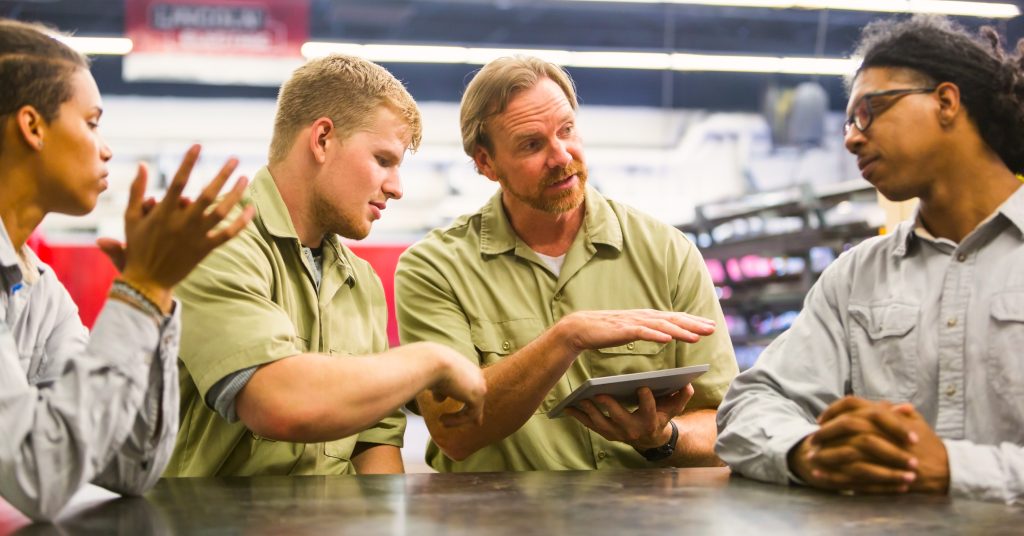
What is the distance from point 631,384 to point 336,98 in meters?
0.90

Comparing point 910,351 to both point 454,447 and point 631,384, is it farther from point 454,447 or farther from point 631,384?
point 454,447

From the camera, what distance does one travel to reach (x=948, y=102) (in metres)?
1.90

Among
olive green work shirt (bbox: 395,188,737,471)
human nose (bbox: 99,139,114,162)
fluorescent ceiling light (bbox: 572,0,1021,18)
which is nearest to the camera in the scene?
human nose (bbox: 99,139,114,162)

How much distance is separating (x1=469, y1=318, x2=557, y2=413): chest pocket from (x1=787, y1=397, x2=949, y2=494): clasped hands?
36.6 inches

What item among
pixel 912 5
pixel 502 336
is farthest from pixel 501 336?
pixel 912 5

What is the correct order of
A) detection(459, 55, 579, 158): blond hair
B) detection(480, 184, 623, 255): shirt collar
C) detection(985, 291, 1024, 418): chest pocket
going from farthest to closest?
detection(459, 55, 579, 158): blond hair
detection(480, 184, 623, 255): shirt collar
detection(985, 291, 1024, 418): chest pocket

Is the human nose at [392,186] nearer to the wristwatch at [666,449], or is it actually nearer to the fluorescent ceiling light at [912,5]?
the wristwatch at [666,449]

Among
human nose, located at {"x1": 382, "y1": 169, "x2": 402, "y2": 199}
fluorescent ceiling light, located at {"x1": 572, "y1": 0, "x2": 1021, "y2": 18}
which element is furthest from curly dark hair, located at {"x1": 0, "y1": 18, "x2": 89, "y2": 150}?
fluorescent ceiling light, located at {"x1": 572, "y1": 0, "x2": 1021, "y2": 18}

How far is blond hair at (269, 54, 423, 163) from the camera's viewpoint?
2158mm

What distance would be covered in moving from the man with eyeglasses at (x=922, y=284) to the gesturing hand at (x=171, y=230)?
1.00m

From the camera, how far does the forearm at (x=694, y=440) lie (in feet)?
7.34

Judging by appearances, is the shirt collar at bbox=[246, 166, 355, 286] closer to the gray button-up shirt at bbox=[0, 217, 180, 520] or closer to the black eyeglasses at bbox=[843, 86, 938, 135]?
the gray button-up shirt at bbox=[0, 217, 180, 520]

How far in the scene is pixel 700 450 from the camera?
227 centimetres

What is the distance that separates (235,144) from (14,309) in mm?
9607
